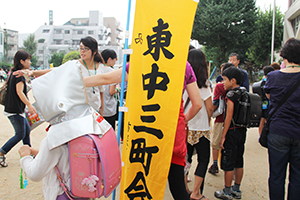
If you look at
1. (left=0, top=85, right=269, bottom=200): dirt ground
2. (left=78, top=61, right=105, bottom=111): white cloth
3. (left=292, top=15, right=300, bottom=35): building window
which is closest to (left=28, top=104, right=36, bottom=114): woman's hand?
(left=0, top=85, right=269, bottom=200): dirt ground

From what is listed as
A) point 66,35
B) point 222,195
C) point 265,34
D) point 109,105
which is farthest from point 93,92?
point 66,35

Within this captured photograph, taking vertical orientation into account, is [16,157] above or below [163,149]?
below

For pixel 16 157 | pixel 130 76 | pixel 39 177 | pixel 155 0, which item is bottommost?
pixel 16 157

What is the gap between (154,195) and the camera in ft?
5.91

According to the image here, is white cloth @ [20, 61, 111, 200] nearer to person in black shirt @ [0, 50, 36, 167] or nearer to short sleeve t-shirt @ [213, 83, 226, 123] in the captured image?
short sleeve t-shirt @ [213, 83, 226, 123]

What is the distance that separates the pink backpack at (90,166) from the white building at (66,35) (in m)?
72.3

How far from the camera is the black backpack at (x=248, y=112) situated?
292cm

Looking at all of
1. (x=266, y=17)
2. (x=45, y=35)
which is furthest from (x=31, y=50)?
(x=266, y=17)

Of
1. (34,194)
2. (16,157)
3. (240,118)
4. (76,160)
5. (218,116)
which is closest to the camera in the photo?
(76,160)

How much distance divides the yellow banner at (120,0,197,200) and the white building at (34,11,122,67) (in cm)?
7196

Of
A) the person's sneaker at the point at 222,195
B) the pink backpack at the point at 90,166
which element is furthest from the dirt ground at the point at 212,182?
the pink backpack at the point at 90,166

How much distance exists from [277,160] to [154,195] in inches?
57.0

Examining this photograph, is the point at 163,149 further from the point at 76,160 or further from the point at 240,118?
the point at 240,118

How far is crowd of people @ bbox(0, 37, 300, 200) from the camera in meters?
2.01
